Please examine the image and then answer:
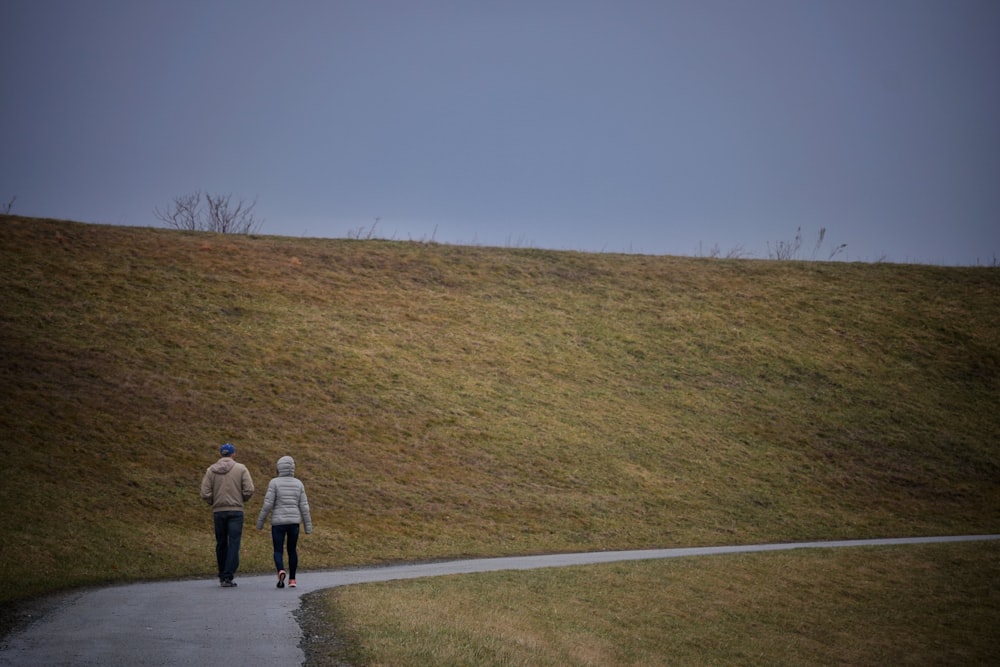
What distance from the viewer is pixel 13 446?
23.7 metres

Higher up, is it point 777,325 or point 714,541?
point 777,325

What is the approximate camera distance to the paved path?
378 inches

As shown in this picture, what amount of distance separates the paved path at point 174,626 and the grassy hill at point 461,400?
77.5 inches

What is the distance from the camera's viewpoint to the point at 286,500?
50.0ft

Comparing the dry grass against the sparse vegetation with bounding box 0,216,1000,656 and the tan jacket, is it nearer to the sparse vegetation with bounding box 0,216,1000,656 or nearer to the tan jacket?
the tan jacket

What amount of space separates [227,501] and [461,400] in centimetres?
2081

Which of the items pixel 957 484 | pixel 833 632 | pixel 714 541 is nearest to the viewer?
pixel 833 632

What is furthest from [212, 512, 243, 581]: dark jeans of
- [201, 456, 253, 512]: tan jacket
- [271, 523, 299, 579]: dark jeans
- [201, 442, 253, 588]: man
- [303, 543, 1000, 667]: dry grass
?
[303, 543, 1000, 667]: dry grass

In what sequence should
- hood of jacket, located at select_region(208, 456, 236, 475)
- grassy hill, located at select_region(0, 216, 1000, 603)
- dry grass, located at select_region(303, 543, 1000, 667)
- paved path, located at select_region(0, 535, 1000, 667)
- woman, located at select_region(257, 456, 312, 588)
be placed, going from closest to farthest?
1. paved path, located at select_region(0, 535, 1000, 667)
2. dry grass, located at select_region(303, 543, 1000, 667)
3. woman, located at select_region(257, 456, 312, 588)
4. hood of jacket, located at select_region(208, 456, 236, 475)
5. grassy hill, located at select_region(0, 216, 1000, 603)

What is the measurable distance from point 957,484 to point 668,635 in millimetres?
24559

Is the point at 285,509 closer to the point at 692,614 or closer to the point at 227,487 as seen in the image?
the point at 227,487

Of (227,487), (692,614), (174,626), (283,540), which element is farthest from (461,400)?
(174,626)

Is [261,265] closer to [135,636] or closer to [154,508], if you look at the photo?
[154,508]

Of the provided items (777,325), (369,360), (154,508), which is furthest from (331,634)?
(777,325)
